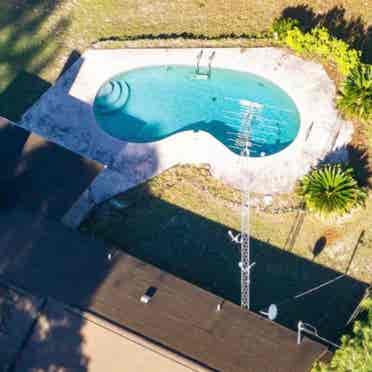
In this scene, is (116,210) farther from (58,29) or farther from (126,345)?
(58,29)

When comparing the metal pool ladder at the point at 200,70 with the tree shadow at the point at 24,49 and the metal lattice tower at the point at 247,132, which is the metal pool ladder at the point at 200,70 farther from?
the tree shadow at the point at 24,49

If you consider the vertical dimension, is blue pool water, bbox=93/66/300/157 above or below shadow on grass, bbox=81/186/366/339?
above

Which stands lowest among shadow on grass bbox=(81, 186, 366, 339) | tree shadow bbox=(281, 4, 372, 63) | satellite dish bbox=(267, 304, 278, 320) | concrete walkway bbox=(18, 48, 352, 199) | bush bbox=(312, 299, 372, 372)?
bush bbox=(312, 299, 372, 372)

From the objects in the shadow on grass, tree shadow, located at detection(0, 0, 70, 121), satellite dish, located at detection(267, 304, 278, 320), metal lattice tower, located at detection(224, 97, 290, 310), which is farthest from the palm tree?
tree shadow, located at detection(0, 0, 70, 121)

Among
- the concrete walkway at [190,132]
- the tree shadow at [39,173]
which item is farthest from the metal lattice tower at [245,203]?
the tree shadow at [39,173]

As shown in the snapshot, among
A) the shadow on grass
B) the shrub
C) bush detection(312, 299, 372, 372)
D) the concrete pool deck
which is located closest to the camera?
bush detection(312, 299, 372, 372)

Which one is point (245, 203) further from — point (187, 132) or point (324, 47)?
point (324, 47)

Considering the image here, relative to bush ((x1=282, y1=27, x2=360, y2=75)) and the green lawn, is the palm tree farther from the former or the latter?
the green lawn
